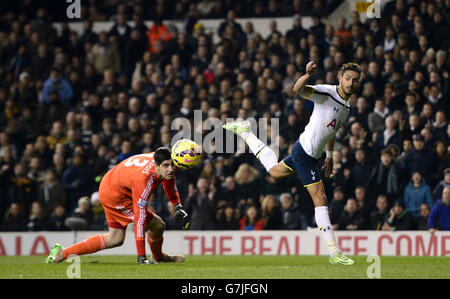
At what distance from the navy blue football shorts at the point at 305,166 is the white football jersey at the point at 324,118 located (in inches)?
2.8

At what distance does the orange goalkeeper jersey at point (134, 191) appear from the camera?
392 inches

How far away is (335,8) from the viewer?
19.6 meters

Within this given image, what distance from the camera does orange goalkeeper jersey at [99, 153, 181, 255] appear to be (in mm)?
9953

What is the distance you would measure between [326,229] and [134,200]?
2.44 metres

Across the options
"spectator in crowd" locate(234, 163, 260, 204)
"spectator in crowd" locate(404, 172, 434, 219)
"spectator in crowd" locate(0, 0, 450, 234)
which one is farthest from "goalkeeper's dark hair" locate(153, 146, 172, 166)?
"spectator in crowd" locate(404, 172, 434, 219)

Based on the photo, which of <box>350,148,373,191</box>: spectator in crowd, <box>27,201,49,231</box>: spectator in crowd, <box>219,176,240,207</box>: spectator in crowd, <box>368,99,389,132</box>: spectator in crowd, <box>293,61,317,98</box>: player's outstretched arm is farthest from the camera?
<box>368,99,389,132</box>: spectator in crowd

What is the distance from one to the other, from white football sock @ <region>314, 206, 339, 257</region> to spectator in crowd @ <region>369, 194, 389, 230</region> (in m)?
4.92

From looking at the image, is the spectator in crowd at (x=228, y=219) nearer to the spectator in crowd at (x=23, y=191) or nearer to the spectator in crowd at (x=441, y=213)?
the spectator in crowd at (x=441, y=213)

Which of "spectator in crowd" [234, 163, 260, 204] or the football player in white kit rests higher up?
the football player in white kit

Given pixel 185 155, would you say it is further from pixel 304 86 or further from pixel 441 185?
pixel 441 185

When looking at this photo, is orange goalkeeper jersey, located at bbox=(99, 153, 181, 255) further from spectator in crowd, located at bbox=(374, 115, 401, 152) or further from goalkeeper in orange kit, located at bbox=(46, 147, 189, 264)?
spectator in crowd, located at bbox=(374, 115, 401, 152)
